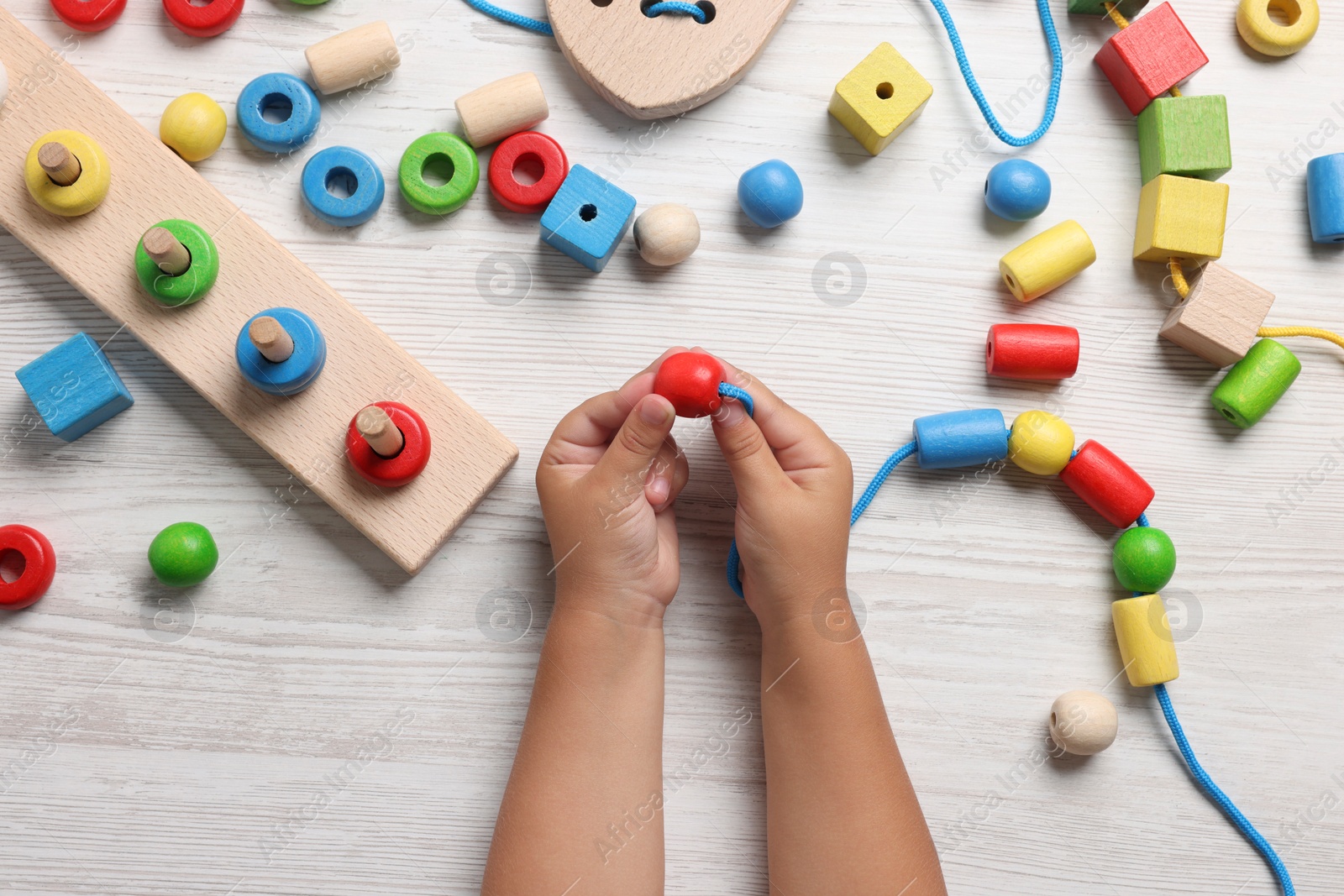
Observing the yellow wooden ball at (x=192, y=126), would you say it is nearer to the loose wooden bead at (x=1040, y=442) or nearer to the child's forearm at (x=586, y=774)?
the child's forearm at (x=586, y=774)

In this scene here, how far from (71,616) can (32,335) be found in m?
0.30

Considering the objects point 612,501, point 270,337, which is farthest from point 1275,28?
point 270,337

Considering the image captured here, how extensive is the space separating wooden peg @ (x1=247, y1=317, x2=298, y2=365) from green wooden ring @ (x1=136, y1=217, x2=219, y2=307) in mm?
92

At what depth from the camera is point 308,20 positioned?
3.40 ft

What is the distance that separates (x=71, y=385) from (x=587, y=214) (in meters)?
0.56

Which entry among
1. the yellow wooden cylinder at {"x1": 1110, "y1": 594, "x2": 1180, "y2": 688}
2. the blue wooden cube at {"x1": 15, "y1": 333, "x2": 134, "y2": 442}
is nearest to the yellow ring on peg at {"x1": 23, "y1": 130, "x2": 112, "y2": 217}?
the blue wooden cube at {"x1": 15, "y1": 333, "x2": 134, "y2": 442}

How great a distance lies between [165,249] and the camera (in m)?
0.88

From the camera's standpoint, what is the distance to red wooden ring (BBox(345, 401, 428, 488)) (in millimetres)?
933

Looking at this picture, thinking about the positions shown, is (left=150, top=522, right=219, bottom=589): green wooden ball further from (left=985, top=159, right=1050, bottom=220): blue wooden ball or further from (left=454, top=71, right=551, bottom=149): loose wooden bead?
(left=985, top=159, right=1050, bottom=220): blue wooden ball

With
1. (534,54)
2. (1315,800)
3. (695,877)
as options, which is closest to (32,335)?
(534,54)

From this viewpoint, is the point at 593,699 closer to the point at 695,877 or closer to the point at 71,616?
the point at 695,877

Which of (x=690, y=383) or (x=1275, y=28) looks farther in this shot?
(x=1275, y=28)

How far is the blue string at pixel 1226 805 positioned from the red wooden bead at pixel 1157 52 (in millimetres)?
651

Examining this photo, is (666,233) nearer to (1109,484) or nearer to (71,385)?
(1109,484)
